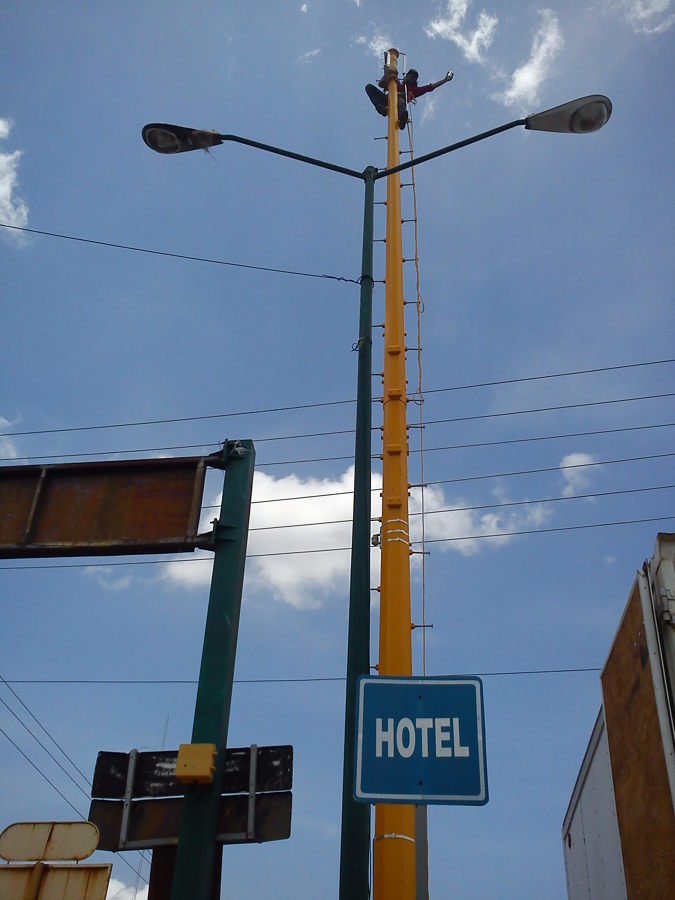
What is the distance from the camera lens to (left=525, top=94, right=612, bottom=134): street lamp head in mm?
8633

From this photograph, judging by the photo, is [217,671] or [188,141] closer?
[217,671]

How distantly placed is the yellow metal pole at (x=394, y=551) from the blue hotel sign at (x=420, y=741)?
9.15 ft

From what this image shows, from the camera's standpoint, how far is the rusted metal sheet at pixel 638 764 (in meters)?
7.06

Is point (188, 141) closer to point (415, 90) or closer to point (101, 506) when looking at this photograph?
point (101, 506)

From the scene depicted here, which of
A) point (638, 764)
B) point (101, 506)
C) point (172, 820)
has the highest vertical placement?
point (101, 506)

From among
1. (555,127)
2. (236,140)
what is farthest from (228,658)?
(555,127)

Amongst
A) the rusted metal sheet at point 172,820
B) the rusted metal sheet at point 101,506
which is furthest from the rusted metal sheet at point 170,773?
the rusted metal sheet at point 101,506

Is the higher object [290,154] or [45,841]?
[290,154]

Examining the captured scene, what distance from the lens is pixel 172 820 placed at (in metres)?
6.30

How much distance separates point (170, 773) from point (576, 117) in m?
7.76

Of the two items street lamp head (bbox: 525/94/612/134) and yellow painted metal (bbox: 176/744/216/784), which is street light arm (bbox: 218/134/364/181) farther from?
yellow painted metal (bbox: 176/744/216/784)

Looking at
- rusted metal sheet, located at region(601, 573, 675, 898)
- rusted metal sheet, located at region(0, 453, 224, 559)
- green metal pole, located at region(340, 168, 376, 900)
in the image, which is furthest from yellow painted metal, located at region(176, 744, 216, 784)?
rusted metal sheet, located at region(601, 573, 675, 898)

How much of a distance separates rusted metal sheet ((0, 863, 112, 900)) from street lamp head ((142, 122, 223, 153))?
7.29 m

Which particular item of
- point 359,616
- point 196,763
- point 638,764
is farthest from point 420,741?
point 638,764
